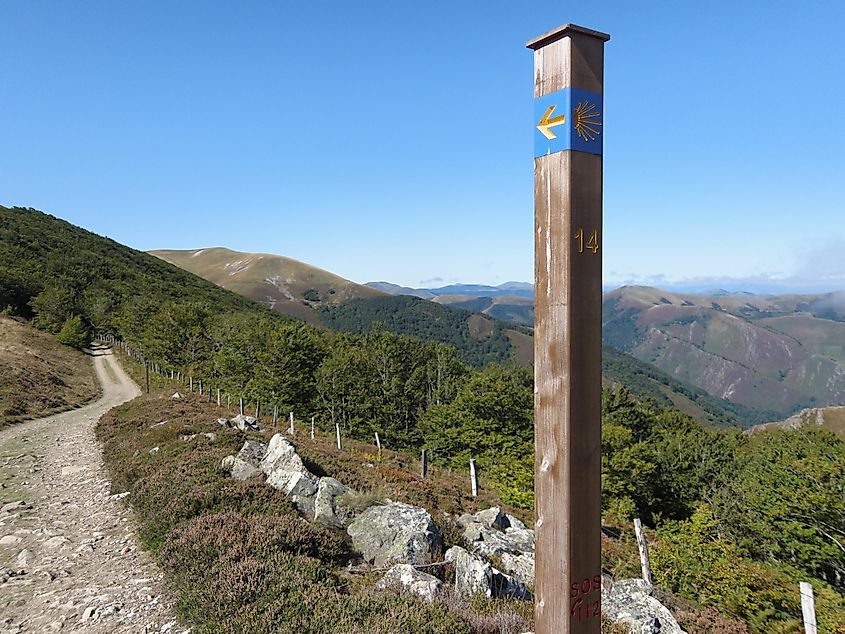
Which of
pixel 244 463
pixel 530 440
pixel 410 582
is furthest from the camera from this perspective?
pixel 530 440

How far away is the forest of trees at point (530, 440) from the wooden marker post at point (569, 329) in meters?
12.1

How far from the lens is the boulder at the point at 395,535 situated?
801cm

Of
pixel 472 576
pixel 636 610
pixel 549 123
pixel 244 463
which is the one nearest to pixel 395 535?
pixel 472 576

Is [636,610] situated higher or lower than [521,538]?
higher

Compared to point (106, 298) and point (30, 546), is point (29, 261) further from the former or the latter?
point (30, 546)

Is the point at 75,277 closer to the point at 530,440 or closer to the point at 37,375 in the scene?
the point at 37,375

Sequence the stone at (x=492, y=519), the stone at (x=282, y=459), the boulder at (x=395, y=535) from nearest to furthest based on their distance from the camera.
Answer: the boulder at (x=395, y=535) → the stone at (x=282, y=459) → the stone at (x=492, y=519)

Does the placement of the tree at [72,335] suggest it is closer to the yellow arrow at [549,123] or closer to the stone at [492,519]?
the stone at [492,519]

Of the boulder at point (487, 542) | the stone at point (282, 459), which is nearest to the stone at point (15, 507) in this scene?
the stone at point (282, 459)

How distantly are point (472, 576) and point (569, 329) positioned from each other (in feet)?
18.0

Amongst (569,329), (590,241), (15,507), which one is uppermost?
(590,241)

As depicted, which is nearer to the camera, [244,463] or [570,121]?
[570,121]

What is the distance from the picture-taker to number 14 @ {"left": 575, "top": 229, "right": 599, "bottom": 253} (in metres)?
2.62

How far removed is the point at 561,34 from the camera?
8.49 feet
